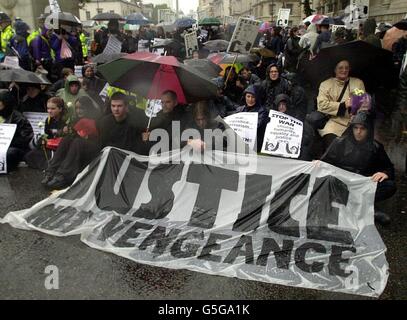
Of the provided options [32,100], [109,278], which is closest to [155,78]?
[109,278]

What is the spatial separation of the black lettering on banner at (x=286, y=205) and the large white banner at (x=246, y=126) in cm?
147

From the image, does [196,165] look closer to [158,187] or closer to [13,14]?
[158,187]

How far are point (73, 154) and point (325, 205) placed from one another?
11.4ft

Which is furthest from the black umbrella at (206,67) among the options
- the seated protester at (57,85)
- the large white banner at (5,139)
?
the large white banner at (5,139)

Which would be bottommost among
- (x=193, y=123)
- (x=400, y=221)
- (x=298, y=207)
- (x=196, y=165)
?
(x=400, y=221)

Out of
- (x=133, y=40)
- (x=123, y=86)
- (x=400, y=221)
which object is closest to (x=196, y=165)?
(x=123, y=86)

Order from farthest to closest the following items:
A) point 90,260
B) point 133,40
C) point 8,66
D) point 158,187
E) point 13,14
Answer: point 13,14
point 133,40
point 8,66
point 158,187
point 90,260

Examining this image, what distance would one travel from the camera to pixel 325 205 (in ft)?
14.2

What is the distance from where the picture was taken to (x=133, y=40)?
14.6m

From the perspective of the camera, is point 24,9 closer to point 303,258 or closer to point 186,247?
point 186,247

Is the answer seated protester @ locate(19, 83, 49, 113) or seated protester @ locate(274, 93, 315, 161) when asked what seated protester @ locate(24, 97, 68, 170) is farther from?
seated protester @ locate(274, 93, 315, 161)

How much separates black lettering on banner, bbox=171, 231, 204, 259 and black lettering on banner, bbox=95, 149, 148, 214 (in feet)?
2.97

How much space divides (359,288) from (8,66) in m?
7.96

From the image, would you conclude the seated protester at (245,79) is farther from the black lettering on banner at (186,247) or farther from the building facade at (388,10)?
the building facade at (388,10)
